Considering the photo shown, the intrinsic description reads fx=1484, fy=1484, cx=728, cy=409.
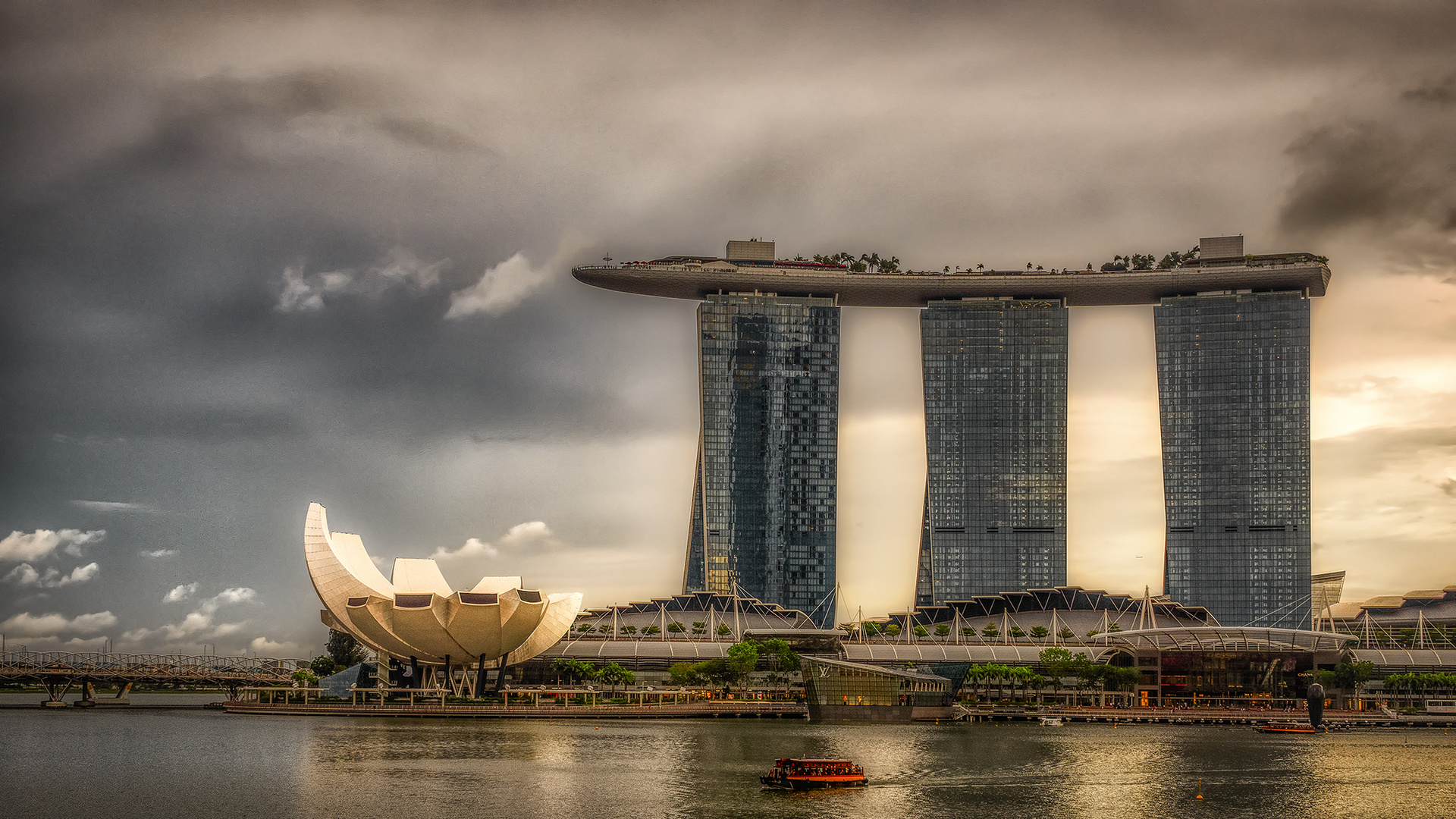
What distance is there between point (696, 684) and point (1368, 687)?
75508mm

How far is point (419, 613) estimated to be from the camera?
435ft

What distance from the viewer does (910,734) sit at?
11312cm

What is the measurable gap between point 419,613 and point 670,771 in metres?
54.7

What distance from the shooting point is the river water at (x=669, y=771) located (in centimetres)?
7038

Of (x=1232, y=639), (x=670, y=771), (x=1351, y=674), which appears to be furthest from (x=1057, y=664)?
(x=670, y=771)

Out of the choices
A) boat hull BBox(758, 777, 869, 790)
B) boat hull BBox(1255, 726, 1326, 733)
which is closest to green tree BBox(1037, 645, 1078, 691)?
boat hull BBox(1255, 726, 1326, 733)

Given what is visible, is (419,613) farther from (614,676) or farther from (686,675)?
(686,675)

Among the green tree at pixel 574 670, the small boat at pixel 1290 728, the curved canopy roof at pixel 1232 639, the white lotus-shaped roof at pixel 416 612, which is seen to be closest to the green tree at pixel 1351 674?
the curved canopy roof at pixel 1232 639

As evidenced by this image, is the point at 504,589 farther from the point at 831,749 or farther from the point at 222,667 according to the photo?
the point at 831,749

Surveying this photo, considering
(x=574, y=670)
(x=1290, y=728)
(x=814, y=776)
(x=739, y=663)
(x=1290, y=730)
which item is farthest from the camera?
(x=574, y=670)

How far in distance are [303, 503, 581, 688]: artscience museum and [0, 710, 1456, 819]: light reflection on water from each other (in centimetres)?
1303

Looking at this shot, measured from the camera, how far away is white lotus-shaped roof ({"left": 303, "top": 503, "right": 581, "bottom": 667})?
133375 millimetres

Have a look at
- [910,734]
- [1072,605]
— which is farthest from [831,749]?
[1072,605]

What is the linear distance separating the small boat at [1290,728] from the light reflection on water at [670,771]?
543 cm
